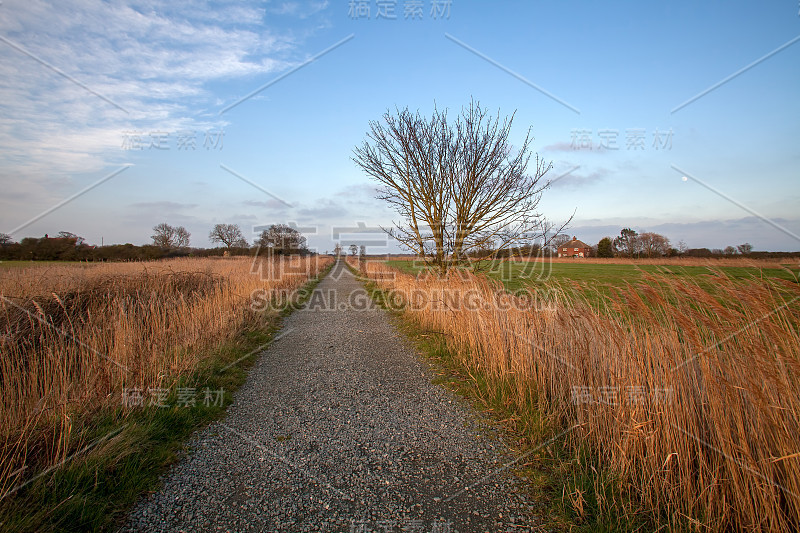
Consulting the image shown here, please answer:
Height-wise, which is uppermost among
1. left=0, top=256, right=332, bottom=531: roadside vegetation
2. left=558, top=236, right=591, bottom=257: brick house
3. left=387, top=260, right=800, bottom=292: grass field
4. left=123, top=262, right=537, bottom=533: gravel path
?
left=558, top=236, right=591, bottom=257: brick house

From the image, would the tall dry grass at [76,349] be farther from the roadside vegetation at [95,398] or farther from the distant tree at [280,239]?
the distant tree at [280,239]

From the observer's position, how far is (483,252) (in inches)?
440

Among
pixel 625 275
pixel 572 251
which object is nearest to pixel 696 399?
pixel 625 275

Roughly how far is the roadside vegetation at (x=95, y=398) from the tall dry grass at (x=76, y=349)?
16 mm

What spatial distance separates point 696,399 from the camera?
2674mm

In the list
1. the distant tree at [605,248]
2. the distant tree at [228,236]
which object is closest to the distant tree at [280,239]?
the distant tree at [228,236]

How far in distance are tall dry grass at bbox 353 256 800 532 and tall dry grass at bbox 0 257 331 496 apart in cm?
440

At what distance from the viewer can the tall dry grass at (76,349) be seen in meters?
2.81

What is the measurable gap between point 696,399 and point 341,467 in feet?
9.51

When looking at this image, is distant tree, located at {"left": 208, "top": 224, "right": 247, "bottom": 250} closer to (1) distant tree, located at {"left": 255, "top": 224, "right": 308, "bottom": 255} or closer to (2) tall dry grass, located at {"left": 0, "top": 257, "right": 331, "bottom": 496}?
(1) distant tree, located at {"left": 255, "top": 224, "right": 308, "bottom": 255}

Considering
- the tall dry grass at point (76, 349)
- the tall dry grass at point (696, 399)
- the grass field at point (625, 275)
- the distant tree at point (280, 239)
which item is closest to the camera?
the tall dry grass at point (696, 399)

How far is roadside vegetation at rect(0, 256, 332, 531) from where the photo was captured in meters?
2.44

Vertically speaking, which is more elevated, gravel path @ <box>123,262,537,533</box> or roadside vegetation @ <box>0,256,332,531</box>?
roadside vegetation @ <box>0,256,332,531</box>

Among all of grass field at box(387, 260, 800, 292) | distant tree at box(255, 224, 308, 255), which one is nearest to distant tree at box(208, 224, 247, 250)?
distant tree at box(255, 224, 308, 255)
